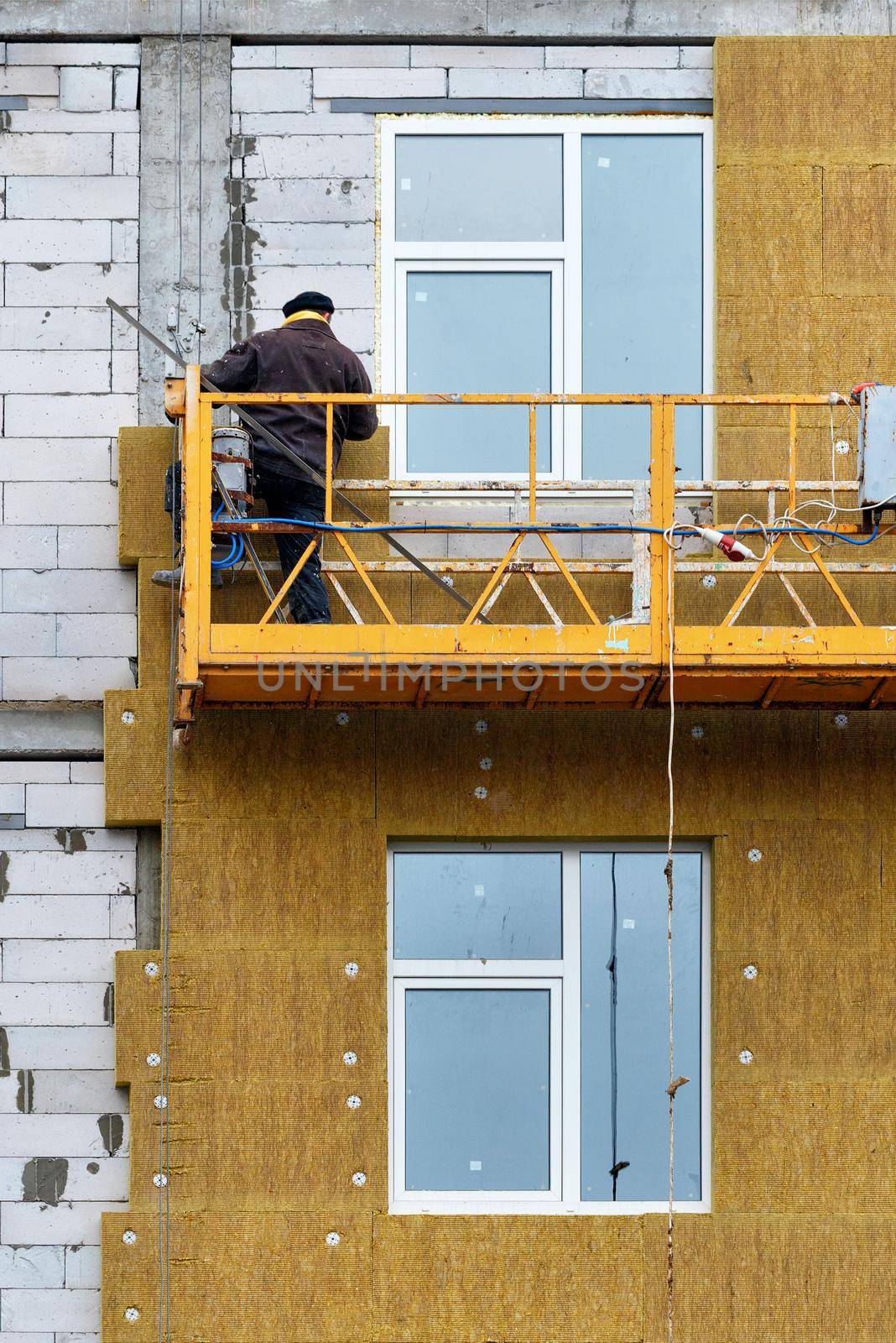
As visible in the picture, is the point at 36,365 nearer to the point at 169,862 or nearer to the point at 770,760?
the point at 169,862

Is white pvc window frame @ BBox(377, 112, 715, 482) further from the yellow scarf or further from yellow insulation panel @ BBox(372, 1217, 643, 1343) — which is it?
yellow insulation panel @ BBox(372, 1217, 643, 1343)

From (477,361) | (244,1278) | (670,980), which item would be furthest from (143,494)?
(244,1278)

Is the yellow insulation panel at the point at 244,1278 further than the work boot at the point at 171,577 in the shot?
No

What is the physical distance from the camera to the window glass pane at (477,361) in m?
8.48

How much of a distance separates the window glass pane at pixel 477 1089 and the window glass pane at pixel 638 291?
2.70m

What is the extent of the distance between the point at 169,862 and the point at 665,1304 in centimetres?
308

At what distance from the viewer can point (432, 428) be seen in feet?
27.9

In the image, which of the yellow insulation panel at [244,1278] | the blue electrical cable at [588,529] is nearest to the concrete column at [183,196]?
the blue electrical cable at [588,529]

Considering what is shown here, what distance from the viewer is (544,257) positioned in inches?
336

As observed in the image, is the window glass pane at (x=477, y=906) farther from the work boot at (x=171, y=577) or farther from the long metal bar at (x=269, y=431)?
the work boot at (x=171, y=577)

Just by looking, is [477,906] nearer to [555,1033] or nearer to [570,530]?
[555,1033]

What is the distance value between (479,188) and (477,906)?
3612 millimetres

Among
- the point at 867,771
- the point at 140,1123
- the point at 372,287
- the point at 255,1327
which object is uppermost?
the point at 372,287

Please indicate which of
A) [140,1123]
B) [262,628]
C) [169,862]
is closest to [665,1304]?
[140,1123]
